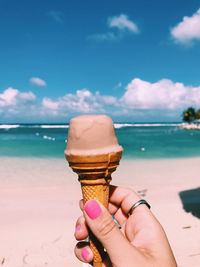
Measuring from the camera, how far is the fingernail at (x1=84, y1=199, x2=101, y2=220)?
158cm

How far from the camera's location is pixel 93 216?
1578 millimetres

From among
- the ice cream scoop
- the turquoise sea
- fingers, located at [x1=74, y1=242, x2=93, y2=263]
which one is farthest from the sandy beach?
the turquoise sea

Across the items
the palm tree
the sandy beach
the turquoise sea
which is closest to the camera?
the sandy beach

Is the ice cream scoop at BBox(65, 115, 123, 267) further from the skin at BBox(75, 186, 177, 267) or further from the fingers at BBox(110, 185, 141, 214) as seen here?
the fingers at BBox(110, 185, 141, 214)

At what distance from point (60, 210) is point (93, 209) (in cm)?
512

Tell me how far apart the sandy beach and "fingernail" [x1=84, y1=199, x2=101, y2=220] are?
297cm

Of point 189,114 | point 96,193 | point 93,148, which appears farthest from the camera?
point 189,114

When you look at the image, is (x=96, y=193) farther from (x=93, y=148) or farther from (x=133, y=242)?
(x=133, y=242)

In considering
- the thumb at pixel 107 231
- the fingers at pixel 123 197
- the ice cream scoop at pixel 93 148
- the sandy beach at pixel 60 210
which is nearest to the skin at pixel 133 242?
the thumb at pixel 107 231

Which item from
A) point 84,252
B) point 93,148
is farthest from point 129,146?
point 93,148

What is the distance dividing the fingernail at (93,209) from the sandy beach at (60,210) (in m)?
2.97

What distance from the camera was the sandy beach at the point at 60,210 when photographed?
4133 millimetres

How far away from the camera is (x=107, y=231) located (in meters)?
1.55

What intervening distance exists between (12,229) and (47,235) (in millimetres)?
999
